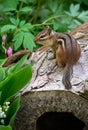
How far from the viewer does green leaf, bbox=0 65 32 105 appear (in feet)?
10.1

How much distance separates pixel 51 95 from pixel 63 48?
0.99 feet

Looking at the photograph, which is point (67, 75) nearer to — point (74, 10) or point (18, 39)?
point (18, 39)

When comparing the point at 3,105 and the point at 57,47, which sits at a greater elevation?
the point at 57,47

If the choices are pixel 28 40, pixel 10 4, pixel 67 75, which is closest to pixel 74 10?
pixel 10 4

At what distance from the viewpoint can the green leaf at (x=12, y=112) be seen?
304 cm

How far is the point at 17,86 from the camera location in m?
3.12

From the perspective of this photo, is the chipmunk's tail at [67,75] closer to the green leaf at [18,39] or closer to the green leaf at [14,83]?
the green leaf at [14,83]

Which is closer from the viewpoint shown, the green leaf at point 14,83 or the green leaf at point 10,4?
the green leaf at point 14,83

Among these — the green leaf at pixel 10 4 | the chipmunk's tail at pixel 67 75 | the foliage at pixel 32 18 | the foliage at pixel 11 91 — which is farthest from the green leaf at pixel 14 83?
the green leaf at pixel 10 4

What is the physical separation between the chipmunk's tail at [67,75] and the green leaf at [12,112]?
0.27m

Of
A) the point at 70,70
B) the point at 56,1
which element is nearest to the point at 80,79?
the point at 70,70

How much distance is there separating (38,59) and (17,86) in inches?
14.3

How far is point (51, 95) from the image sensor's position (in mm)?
3084

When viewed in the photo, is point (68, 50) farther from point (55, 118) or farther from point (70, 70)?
point (55, 118)
